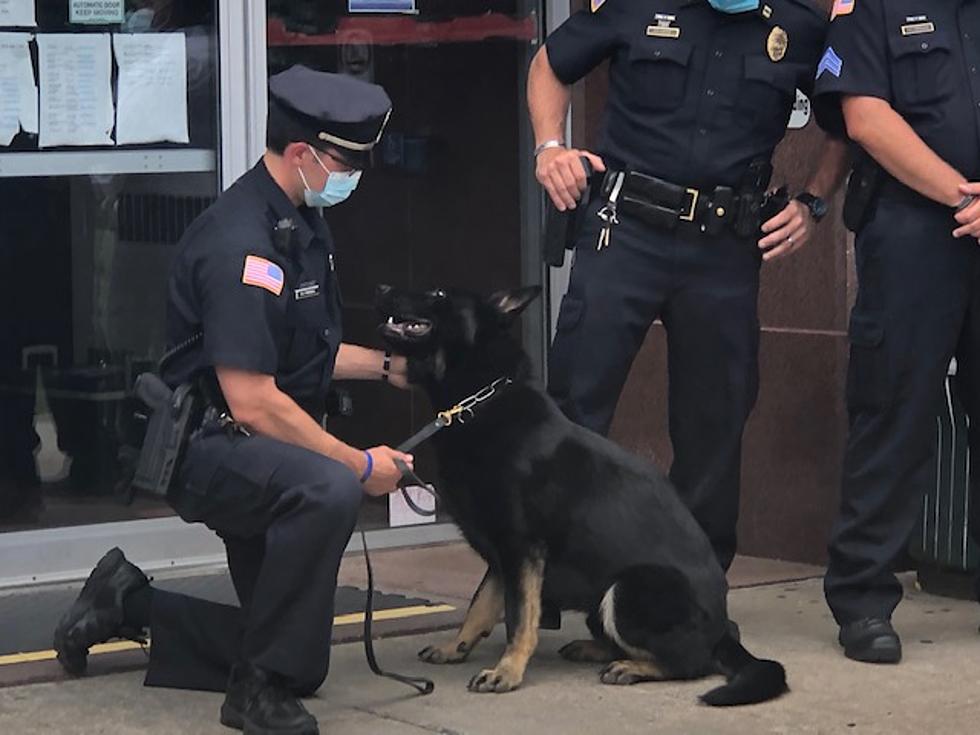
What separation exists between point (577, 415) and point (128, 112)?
191 centimetres

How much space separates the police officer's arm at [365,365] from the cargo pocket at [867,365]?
127 cm

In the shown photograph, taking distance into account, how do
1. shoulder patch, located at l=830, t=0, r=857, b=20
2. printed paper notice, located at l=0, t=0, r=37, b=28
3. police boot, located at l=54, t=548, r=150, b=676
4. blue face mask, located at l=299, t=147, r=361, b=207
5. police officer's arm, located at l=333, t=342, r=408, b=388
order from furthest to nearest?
printed paper notice, located at l=0, t=0, r=37, b=28
shoulder patch, located at l=830, t=0, r=857, b=20
police boot, located at l=54, t=548, r=150, b=676
police officer's arm, located at l=333, t=342, r=408, b=388
blue face mask, located at l=299, t=147, r=361, b=207

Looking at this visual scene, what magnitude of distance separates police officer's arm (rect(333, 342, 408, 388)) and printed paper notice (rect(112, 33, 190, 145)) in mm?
1679

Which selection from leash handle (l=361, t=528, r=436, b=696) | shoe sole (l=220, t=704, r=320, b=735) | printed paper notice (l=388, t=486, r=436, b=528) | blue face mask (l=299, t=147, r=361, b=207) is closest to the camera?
shoe sole (l=220, t=704, r=320, b=735)

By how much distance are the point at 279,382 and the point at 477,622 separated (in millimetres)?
989

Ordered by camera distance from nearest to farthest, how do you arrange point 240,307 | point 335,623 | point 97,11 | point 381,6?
point 240,307 → point 335,623 → point 97,11 → point 381,6

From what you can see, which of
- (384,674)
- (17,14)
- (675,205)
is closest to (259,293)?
(384,674)

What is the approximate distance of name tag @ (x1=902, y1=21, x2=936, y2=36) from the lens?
5730 millimetres

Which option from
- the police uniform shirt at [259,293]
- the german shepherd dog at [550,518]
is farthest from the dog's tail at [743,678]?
the police uniform shirt at [259,293]

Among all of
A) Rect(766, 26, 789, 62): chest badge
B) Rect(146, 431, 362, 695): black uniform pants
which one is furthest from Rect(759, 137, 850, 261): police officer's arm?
Rect(146, 431, 362, 695): black uniform pants

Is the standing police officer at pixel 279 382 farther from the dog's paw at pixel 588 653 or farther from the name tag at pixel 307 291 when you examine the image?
the dog's paw at pixel 588 653

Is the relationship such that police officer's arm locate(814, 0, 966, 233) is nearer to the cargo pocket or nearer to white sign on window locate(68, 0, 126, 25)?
the cargo pocket

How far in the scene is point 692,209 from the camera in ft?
19.3

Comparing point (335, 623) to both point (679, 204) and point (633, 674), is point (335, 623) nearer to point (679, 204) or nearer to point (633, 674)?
point (633, 674)
